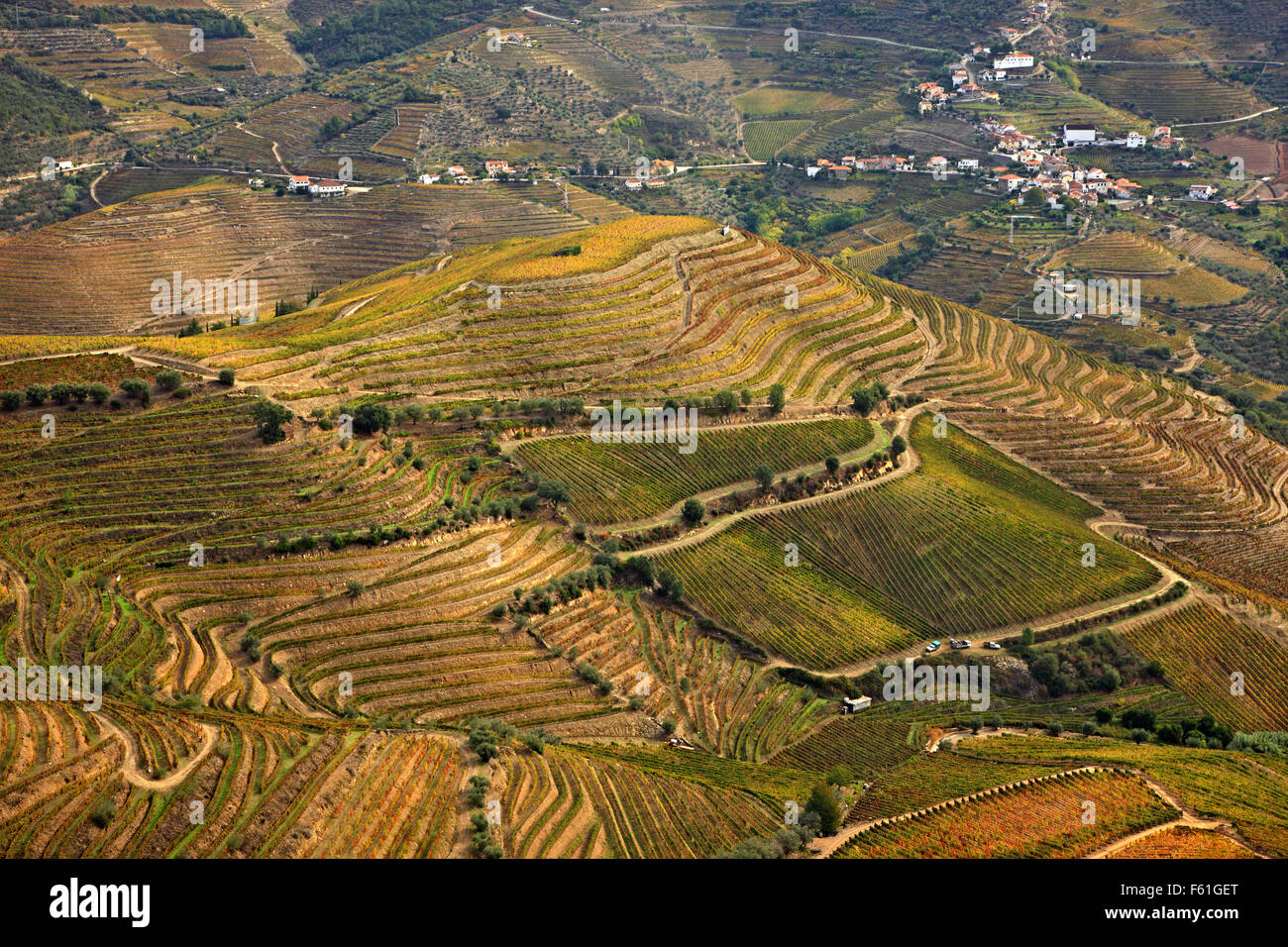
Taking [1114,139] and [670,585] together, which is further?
[1114,139]

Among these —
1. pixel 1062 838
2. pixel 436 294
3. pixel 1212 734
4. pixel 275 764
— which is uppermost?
pixel 436 294

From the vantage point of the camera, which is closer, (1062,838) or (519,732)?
(1062,838)

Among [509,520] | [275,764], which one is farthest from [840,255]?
[275,764]

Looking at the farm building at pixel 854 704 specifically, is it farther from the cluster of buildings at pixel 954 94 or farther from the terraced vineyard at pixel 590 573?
the cluster of buildings at pixel 954 94

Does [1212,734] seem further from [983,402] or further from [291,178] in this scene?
[291,178]

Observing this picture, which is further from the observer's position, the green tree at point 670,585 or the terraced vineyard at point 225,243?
the terraced vineyard at point 225,243

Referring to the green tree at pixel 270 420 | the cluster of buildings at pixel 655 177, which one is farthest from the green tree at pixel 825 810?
the cluster of buildings at pixel 655 177

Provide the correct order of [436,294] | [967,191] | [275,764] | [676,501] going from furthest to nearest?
[967,191]
[436,294]
[676,501]
[275,764]

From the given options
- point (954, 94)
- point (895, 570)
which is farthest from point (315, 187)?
point (954, 94)

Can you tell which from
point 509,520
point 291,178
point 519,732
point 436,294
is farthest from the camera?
point 291,178

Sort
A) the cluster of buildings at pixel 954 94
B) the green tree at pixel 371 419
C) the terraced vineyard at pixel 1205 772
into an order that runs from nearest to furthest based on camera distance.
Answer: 1. the terraced vineyard at pixel 1205 772
2. the green tree at pixel 371 419
3. the cluster of buildings at pixel 954 94

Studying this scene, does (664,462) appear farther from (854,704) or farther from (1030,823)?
(1030,823)
